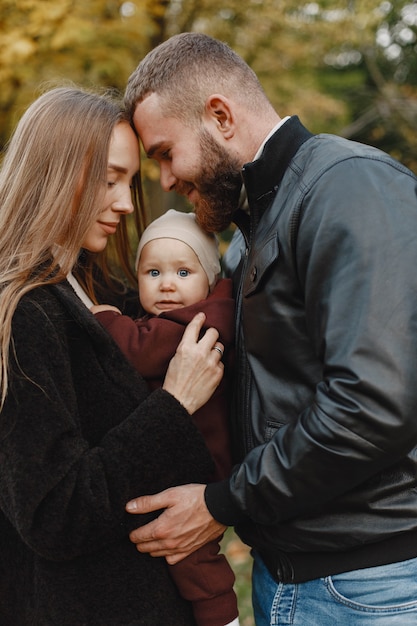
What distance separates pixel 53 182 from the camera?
2.24m

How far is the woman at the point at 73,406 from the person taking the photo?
6.25ft

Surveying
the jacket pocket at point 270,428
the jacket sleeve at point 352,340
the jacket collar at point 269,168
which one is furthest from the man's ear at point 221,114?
the jacket pocket at point 270,428

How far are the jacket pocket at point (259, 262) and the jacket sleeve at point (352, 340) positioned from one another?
0.11 m

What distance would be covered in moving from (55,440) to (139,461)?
255 millimetres

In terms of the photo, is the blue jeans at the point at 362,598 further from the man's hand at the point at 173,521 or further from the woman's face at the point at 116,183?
the woman's face at the point at 116,183

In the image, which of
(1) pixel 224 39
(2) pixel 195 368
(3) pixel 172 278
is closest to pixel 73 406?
(2) pixel 195 368

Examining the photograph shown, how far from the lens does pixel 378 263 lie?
1734mm

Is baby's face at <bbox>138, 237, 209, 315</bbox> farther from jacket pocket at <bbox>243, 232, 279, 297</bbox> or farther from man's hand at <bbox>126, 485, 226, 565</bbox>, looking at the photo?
man's hand at <bbox>126, 485, 226, 565</bbox>

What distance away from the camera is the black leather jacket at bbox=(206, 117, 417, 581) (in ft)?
5.66

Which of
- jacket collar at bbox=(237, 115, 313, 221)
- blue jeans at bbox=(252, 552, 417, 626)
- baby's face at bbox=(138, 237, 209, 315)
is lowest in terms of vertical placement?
blue jeans at bbox=(252, 552, 417, 626)

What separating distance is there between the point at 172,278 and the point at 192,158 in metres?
0.47

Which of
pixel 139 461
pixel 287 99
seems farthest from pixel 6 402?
pixel 287 99

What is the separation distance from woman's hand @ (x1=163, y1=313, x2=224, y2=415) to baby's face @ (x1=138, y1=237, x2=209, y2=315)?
0.99 feet

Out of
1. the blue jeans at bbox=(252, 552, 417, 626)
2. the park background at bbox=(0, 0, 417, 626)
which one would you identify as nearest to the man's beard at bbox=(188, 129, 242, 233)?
the park background at bbox=(0, 0, 417, 626)
